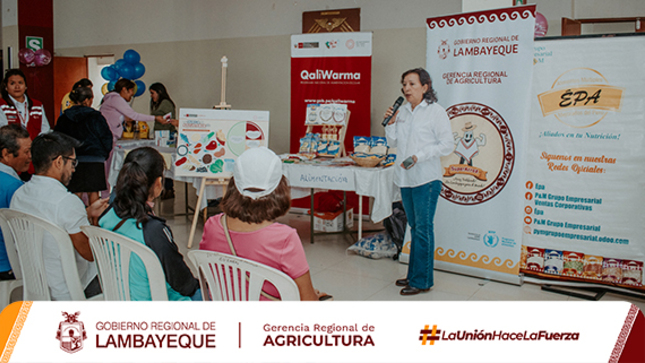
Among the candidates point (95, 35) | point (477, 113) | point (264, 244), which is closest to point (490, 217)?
point (477, 113)

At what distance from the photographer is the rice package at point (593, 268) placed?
367 centimetres

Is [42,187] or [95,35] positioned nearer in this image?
[42,187]

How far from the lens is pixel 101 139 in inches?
192

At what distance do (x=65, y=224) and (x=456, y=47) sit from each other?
2976mm

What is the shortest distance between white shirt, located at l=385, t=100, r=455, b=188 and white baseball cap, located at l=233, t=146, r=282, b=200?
1869 mm

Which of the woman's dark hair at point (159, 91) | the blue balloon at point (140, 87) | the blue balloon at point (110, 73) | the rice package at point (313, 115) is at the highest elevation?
the blue balloon at point (110, 73)

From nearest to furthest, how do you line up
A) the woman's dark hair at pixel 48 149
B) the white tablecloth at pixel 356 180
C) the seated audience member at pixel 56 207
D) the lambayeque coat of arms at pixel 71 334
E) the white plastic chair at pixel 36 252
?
the lambayeque coat of arms at pixel 71 334
the white plastic chair at pixel 36 252
the seated audience member at pixel 56 207
the woman's dark hair at pixel 48 149
the white tablecloth at pixel 356 180

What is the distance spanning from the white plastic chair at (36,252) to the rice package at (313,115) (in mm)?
3541

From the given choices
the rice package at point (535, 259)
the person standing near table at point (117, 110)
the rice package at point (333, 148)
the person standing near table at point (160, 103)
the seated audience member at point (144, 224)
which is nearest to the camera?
the seated audience member at point (144, 224)

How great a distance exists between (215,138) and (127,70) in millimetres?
3294

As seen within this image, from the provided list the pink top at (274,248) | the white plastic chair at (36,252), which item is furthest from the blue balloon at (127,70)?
the pink top at (274,248)

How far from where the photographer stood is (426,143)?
11.8ft

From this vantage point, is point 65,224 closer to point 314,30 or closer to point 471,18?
point 471,18

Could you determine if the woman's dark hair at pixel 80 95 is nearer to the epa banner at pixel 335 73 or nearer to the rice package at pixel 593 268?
the epa banner at pixel 335 73
